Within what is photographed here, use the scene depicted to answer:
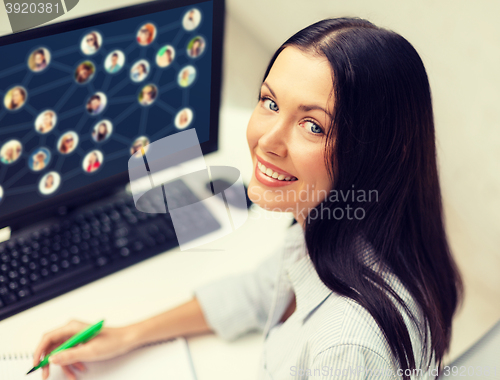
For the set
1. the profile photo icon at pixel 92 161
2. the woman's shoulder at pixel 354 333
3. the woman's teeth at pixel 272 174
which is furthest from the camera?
the profile photo icon at pixel 92 161

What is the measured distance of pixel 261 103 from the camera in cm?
66

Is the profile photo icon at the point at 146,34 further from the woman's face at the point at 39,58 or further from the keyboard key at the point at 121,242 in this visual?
the keyboard key at the point at 121,242

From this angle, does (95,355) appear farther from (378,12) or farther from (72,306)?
(378,12)

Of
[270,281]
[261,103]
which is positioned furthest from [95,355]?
[261,103]

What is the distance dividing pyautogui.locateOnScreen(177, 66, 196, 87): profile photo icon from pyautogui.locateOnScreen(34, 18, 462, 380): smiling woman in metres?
0.18

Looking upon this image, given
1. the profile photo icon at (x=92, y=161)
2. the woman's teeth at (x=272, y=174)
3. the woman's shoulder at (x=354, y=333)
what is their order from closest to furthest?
the woman's shoulder at (x=354, y=333) < the woman's teeth at (x=272, y=174) < the profile photo icon at (x=92, y=161)

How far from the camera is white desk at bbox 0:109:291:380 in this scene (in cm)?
71

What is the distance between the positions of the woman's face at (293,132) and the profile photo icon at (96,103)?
24 cm

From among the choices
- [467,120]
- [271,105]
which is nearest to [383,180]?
[271,105]

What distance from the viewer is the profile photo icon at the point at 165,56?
2.40 ft

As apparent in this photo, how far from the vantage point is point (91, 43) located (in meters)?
0.66

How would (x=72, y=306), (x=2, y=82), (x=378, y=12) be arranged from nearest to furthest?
(x=2, y=82) → (x=72, y=306) → (x=378, y=12)

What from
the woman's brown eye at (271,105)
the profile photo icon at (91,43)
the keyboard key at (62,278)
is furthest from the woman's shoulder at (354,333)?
the profile photo icon at (91,43)

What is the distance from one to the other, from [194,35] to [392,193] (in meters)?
0.40
